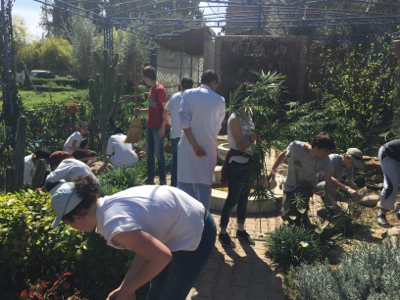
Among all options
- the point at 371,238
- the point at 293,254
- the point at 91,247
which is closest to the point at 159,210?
the point at 91,247

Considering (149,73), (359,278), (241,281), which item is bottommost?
(241,281)

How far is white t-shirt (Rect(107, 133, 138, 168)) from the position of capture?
6.52m

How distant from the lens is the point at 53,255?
121 inches

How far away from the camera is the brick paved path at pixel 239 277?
11.3 feet

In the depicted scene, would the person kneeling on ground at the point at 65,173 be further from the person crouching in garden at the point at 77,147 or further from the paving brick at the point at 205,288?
the person crouching in garden at the point at 77,147

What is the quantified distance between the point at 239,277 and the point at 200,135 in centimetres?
143

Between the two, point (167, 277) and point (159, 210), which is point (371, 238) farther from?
point (159, 210)

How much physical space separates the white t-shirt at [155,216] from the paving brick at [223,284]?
4.96 ft

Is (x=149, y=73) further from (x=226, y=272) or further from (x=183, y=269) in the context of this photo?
(x=183, y=269)

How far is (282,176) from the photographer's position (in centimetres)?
675

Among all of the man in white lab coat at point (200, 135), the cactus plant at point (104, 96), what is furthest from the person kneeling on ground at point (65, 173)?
the cactus plant at point (104, 96)

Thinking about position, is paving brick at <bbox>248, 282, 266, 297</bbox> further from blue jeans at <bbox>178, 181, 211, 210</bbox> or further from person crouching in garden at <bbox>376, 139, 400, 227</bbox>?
person crouching in garden at <bbox>376, 139, 400, 227</bbox>

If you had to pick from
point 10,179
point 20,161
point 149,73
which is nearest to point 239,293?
point 10,179

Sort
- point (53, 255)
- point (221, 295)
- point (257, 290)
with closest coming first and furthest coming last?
point (53, 255), point (221, 295), point (257, 290)
